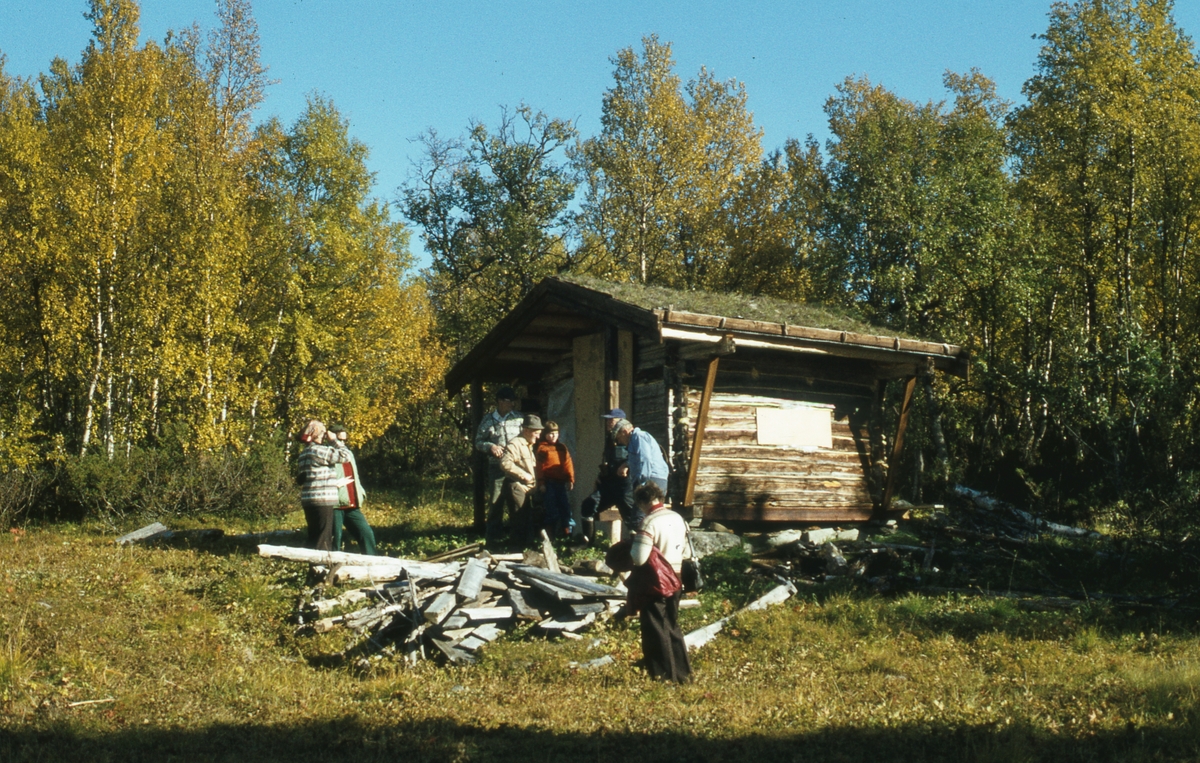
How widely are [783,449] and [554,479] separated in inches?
133

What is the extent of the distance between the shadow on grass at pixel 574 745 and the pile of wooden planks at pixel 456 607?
2039 mm

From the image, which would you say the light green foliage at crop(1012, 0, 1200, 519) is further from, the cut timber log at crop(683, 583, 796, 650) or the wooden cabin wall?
the cut timber log at crop(683, 583, 796, 650)

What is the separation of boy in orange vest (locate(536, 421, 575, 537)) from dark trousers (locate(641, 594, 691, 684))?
18.7ft

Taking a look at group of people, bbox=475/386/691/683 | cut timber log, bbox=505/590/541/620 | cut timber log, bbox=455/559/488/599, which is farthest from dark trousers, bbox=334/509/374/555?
cut timber log, bbox=505/590/541/620

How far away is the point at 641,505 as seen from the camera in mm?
7457

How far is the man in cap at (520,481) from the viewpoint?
40.4ft

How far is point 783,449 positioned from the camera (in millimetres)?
14156

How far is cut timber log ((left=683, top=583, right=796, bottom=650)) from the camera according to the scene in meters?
8.66

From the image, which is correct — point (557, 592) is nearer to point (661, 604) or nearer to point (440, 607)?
point (440, 607)

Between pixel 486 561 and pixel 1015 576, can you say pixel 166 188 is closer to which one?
pixel 486 561

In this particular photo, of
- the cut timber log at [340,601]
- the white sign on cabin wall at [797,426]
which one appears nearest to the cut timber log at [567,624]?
the cut timber log at [340,601]

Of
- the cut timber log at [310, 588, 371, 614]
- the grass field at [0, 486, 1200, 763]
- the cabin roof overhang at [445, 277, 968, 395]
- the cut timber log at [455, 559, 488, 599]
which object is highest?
the cabin roof overhang at [445, 277, 968, 395]

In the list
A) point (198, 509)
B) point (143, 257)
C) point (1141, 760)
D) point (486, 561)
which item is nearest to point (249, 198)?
point (143, 257)

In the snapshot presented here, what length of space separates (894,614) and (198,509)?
44.7ft
